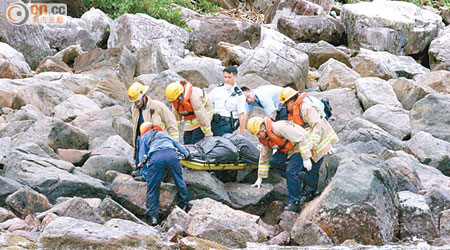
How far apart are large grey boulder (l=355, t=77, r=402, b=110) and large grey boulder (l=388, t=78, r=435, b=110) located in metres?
0.50

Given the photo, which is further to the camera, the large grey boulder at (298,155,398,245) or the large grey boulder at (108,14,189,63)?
A: the large grey boulder at (108,14,189,63)

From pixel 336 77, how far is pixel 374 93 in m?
1.93

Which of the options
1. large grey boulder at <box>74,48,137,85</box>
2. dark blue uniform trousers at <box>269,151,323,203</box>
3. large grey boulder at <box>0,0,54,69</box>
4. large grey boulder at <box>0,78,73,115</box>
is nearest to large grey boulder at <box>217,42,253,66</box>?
large grey boulder at <box>74,48,137,85</box>

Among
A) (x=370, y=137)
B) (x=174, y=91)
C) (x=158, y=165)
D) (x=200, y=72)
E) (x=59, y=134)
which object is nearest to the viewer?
(x=158, y=165)

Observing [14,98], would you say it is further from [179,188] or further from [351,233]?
[351,233]

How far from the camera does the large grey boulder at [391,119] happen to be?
14512 mm

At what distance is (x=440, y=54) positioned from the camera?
23016 millimetres

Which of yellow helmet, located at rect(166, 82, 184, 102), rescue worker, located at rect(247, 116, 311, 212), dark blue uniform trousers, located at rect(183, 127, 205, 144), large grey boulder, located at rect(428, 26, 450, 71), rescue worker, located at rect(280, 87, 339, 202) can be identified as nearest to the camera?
rescue worker, located at rect(247, 116, 311, 212)

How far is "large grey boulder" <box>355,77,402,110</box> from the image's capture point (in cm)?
1605

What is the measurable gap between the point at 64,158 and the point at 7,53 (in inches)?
348

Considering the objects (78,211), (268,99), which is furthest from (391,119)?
(78,211)

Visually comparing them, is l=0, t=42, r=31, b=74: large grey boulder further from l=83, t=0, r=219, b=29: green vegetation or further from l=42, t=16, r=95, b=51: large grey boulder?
l=83, t=0, r=219, b=29: green vegetation

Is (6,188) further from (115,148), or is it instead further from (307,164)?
(307,164)

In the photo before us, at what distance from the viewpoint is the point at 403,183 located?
1030 centimetres
